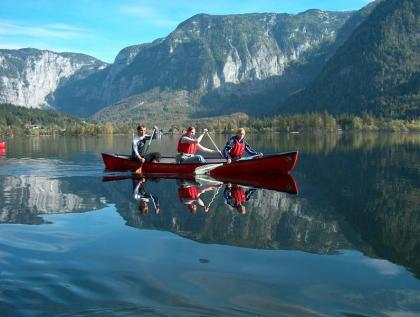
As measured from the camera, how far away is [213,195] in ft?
75.3

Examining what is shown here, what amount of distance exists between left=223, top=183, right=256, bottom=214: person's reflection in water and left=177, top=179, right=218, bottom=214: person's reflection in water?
96 centimetres

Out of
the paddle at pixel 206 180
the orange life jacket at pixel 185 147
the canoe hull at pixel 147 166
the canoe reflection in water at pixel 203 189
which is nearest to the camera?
the canoe reflection in water at pixel 203 189

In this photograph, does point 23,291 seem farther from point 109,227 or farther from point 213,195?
point 213,195

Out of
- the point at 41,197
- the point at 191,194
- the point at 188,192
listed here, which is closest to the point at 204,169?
the point at 188,192

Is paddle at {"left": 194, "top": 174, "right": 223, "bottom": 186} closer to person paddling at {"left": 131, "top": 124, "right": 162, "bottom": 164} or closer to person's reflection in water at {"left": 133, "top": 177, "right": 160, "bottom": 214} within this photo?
person's reflection in water at {"left": 133, "top": 177, "right": 160, "bottom": 214}

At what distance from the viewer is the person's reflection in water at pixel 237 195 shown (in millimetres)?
Answer: 20109

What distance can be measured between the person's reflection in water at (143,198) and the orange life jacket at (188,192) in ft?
4.28

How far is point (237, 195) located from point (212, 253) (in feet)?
32.8

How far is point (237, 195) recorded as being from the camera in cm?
2302

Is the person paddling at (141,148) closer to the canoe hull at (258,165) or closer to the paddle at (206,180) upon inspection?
the paddle at (206,180)

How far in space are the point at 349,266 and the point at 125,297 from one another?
527 centimetres

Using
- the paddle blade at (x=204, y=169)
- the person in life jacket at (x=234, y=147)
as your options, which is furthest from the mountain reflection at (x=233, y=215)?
the person in life jacket at (x=234, y=147)

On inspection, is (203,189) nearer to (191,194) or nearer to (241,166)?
(191,194)

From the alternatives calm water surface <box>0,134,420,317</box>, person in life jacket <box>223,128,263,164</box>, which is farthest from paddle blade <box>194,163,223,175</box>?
calm water surface <box>0,134,420,317</box>
